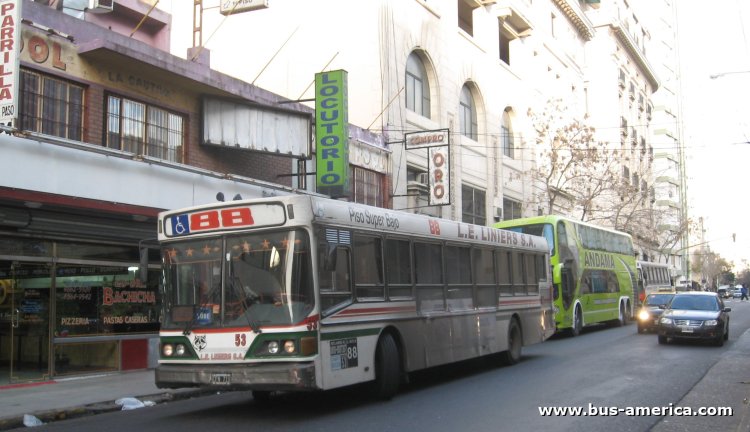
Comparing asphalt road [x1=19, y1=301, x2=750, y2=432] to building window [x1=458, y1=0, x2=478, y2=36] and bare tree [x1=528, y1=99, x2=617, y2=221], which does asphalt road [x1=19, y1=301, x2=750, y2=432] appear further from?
building window [x1=458, y1=0, x2=478, y2=36]

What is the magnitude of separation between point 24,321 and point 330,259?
7227mm

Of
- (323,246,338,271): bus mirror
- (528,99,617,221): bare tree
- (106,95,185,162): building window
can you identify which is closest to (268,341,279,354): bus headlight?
(323,246,338,271): bus mirror

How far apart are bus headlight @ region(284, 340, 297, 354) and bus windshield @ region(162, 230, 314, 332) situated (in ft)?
0.83

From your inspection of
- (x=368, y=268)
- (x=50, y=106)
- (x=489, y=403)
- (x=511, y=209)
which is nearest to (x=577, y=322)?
(x=511, y=209)

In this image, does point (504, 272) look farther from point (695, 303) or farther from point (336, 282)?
point (695, 303)

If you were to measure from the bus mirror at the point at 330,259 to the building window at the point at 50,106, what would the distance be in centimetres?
701

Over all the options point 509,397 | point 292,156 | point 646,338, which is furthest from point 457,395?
point 646,338

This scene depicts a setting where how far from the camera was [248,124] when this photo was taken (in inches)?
706

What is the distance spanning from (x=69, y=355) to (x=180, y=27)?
57.0ft

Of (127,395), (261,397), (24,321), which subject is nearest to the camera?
(261,397)

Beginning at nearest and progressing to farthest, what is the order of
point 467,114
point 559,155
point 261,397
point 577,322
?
point 261,397 → point 577,322 → point 467,114 → point 559,155

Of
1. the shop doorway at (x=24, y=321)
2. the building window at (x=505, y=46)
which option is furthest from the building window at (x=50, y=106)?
the building window at (x=505, y=46)

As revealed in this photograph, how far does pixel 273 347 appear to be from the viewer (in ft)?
29.3

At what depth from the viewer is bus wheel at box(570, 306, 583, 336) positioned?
23656 millimetres
